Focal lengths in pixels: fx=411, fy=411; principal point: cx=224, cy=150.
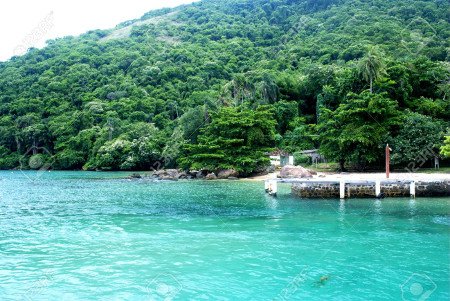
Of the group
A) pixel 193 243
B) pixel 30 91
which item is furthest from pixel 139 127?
pixel 193 243

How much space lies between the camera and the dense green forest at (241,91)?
48.6m

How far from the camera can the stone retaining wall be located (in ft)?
102

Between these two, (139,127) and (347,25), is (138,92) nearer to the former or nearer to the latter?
(139,127)

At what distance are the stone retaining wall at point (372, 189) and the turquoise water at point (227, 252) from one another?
3.77 meters

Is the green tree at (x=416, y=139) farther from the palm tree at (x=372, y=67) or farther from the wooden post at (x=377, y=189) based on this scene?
the wooden post at (x=377, y=189)

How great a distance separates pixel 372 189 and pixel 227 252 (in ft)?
63.4

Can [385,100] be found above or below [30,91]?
below

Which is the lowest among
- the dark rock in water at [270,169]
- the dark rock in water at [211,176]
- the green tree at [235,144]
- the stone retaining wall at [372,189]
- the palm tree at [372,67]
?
the dark rock in water at [211,176]

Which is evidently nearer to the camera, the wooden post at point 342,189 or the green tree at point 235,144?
the wooden post at point 342,189

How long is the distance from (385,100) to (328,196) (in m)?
18.3

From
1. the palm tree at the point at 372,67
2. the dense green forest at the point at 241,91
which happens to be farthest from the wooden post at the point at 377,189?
the palm tree at the point at 372,67

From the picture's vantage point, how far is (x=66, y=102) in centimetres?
10456

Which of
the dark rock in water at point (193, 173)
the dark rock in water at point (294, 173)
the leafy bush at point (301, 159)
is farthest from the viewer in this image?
the leafy bush at point (301, 159)

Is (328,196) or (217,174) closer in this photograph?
(328,196)
